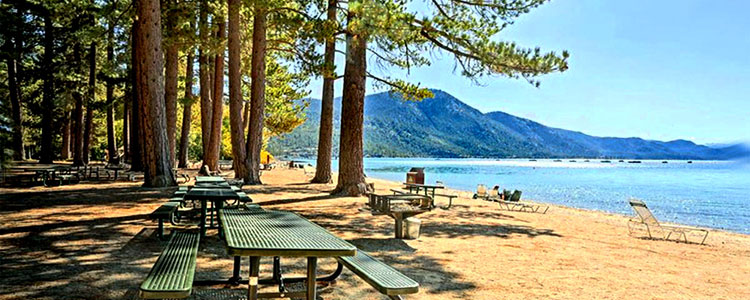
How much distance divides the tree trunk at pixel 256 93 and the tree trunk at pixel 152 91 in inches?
150

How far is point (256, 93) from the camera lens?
659 inches

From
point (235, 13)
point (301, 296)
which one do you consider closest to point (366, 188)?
point (235, 13)

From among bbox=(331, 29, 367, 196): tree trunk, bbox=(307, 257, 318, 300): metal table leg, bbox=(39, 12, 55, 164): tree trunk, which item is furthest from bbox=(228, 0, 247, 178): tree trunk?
bbox=(307, 257, 318, 300): metal table leg

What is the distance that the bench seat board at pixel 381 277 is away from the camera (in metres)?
3.08

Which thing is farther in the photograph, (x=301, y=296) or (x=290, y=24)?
(x=290, y=24)

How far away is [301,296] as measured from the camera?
3.87m

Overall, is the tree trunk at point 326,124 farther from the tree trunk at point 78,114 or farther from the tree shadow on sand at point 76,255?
the tree trunk at point 78,114

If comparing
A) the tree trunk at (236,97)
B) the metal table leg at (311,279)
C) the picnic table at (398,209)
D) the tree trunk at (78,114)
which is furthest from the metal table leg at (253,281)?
the tree trunk at (78,114)

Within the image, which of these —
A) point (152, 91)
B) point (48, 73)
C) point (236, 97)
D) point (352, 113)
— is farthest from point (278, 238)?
point (48, 73)

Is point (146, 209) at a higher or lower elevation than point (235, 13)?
lower

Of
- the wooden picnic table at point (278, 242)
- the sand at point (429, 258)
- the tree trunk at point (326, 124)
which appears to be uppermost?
the tree trunk at point (326, 124)

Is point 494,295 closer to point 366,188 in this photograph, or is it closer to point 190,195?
point 190,195

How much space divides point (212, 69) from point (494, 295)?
2436 cm

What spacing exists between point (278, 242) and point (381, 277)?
0.79 meters
